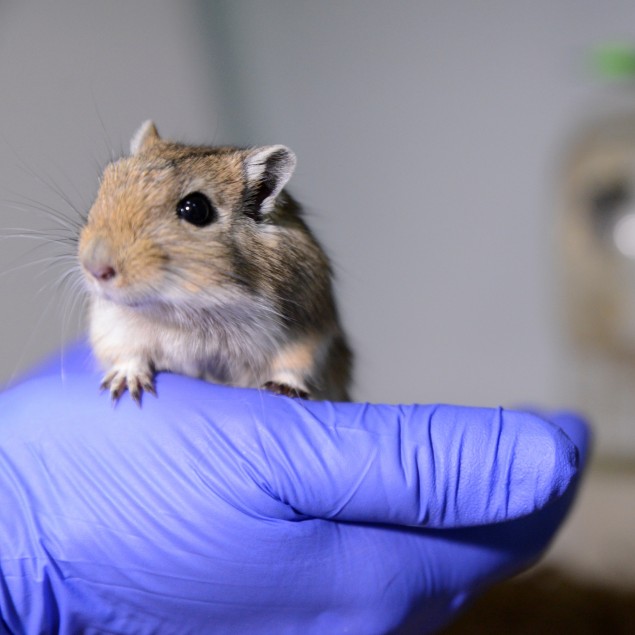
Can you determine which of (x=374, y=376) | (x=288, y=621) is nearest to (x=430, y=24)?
(x=374, y=376)

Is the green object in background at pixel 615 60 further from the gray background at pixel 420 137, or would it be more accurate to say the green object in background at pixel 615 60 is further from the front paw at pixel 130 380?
the front paw at pixel 130 380

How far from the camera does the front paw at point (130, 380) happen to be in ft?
5.32

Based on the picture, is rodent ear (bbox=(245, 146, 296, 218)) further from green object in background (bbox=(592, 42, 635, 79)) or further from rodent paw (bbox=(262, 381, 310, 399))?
green object in background (bbox=(592, 42, 635, 79))

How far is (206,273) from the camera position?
4.75ft

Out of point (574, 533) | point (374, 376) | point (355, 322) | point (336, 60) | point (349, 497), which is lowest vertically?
point (574, 533)

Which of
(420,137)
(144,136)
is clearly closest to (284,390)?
(144,136)

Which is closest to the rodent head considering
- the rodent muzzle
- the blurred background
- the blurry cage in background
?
the rodent muzzle

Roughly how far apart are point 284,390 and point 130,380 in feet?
1.09

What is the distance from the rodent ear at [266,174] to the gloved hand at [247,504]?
41 cm

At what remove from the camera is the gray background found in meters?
3.30

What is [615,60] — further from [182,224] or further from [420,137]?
[182,224]

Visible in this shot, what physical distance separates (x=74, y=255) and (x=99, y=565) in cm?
63

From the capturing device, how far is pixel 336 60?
11.4 feet

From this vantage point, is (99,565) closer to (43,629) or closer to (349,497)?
(43,629)
